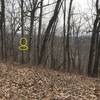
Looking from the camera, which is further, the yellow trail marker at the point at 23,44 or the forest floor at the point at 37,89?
the yellow trail marker at the point at 23,44

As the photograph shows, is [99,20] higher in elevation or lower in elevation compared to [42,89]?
higher

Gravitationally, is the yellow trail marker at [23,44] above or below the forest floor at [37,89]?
above

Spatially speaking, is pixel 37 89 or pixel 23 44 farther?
pixel 23 44

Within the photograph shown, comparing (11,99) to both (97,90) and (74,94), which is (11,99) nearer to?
(74,94)

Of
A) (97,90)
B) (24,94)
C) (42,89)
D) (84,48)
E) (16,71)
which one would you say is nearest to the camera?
(24,94)

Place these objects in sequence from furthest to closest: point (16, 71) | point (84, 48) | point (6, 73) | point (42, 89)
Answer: point (84, 48)
point (16, 71)
point (6, 73)
point (42, 89)

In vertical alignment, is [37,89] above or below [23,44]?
below

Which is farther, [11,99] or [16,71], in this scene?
[16,71]

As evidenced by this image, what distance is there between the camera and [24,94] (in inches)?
399

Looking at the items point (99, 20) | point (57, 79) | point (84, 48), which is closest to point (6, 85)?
point (57, 79)

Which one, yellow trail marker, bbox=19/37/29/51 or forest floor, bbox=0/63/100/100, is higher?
yellow trail marker, bbox=19/37/29/51

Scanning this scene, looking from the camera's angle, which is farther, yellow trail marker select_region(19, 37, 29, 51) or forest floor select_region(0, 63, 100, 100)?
yellow trail marker select_region(19, 37, 29, 51)

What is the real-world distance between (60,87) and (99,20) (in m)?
13.3

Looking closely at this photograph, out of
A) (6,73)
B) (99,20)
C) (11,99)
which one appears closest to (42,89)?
(11,99)
